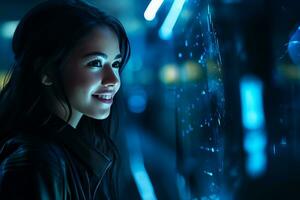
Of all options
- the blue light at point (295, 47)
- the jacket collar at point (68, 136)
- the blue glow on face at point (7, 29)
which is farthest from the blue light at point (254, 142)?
the blue glow on face at point (7, 29)

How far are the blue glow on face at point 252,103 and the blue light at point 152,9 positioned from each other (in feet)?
1.64

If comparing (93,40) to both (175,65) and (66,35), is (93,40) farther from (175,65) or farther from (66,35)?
(175,65)

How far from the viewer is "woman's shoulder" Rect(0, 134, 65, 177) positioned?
27.8 inches

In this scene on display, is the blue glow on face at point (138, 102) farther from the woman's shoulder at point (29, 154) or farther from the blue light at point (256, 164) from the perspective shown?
the woman's shoulder at point (29, 154)

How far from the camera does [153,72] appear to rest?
1764 millimetres

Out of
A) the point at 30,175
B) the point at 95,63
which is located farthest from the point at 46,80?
the point at 30,175

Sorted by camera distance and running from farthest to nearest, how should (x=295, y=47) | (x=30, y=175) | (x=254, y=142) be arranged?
(x=254, y=142), (x=295, y=47), (x=30, y=175)

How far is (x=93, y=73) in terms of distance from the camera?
3.60 feet

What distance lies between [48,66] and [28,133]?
9.2 inches

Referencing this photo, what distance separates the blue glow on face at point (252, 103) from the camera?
4.52ft

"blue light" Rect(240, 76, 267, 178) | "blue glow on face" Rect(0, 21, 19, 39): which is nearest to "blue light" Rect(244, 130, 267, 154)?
"blue light" Rect(240, 76, 267, 178)

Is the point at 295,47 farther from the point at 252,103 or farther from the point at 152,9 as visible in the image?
the point at 152,9

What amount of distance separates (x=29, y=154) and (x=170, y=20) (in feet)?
3.55

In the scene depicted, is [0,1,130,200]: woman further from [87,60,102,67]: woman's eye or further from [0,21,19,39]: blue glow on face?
[0,21,19,39]: blue glow on face
